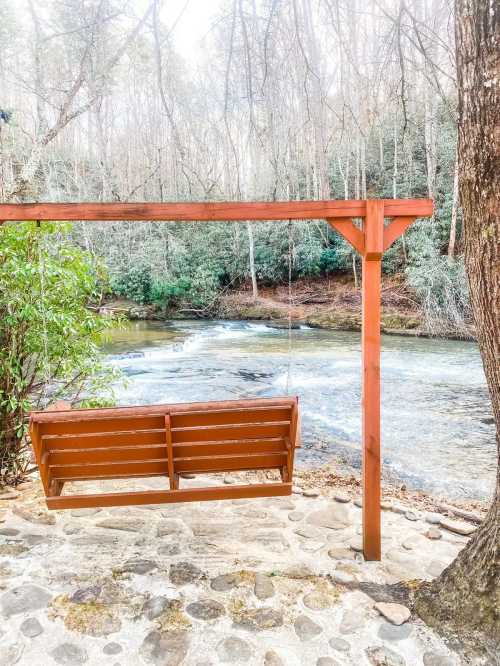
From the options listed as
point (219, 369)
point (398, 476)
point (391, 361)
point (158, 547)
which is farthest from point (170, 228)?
point (158, 547)

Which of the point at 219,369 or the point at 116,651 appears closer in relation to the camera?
the point at 116,651

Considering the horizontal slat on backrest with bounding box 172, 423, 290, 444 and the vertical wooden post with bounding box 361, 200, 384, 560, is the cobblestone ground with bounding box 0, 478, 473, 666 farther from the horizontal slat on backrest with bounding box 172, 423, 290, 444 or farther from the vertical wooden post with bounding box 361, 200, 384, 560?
the horizontal slat on backrest with bounding box 172, 423, 290, 444

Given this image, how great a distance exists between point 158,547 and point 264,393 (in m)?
4.44

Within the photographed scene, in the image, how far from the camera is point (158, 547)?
2.74m

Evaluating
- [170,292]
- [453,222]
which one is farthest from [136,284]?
[453,222]

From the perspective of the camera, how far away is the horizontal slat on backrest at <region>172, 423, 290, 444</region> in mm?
2611

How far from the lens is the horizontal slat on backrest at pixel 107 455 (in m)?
2.63

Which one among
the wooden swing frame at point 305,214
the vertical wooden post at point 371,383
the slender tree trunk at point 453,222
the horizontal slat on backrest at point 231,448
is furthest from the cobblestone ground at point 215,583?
the slender tree trunk at point 453,222

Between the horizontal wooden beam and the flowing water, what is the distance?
121 cm

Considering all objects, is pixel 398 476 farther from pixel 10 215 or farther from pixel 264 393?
pixel 10 215

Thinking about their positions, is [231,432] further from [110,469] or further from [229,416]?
[110,469]

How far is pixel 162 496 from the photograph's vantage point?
260cm

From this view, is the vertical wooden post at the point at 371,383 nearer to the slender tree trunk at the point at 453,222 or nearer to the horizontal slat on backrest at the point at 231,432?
the horizontal slat on backrest at the point at 231,432

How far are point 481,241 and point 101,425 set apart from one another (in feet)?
→ 6.83
